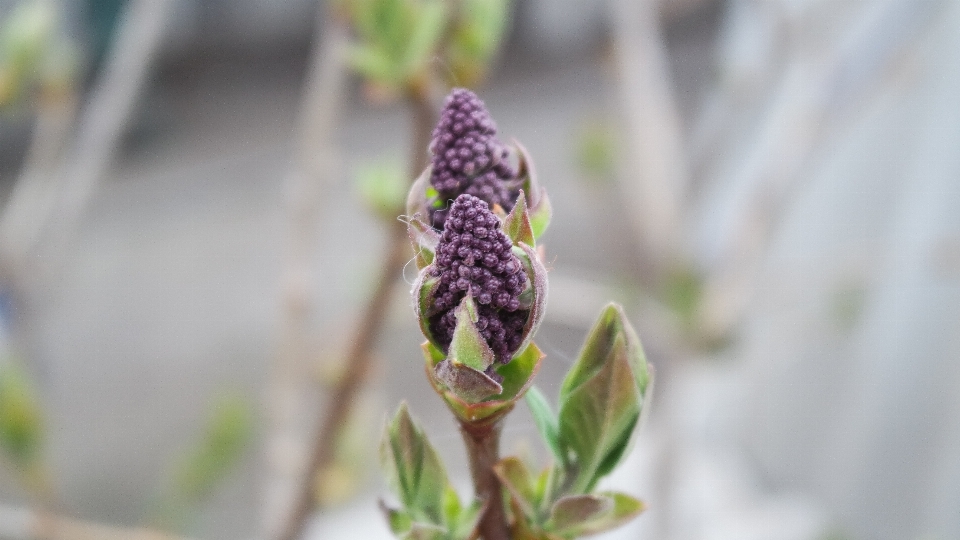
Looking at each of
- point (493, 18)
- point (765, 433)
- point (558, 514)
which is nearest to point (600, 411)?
point (558, 514)

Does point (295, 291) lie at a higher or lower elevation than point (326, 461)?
higher

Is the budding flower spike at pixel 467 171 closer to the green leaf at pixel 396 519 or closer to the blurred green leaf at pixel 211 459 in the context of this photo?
the green leaf at pixel 396 519

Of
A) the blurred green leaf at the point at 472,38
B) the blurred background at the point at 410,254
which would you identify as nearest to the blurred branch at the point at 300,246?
the blurred background at the point at 410,254

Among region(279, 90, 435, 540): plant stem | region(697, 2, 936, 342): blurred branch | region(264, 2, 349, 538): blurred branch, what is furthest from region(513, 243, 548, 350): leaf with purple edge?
region(697, 2, 936, 342): blurred branch

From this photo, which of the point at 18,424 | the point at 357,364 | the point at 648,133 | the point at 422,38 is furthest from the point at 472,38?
the point at 648,133

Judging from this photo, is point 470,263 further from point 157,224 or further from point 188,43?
point 188,43

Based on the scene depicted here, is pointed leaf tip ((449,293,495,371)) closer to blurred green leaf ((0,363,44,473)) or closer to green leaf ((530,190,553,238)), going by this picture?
green leaf ((530,190,553,238))

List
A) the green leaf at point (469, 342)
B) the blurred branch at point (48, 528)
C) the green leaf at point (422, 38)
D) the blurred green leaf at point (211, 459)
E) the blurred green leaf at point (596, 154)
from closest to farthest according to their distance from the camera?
the green leaf at point (469, 342) → the green leaf at point (422, 38) → the blurred branch at point (48, 528) → the blurred green leaf at point (211, 459) → the blurred green leaf at point (596, 154)
